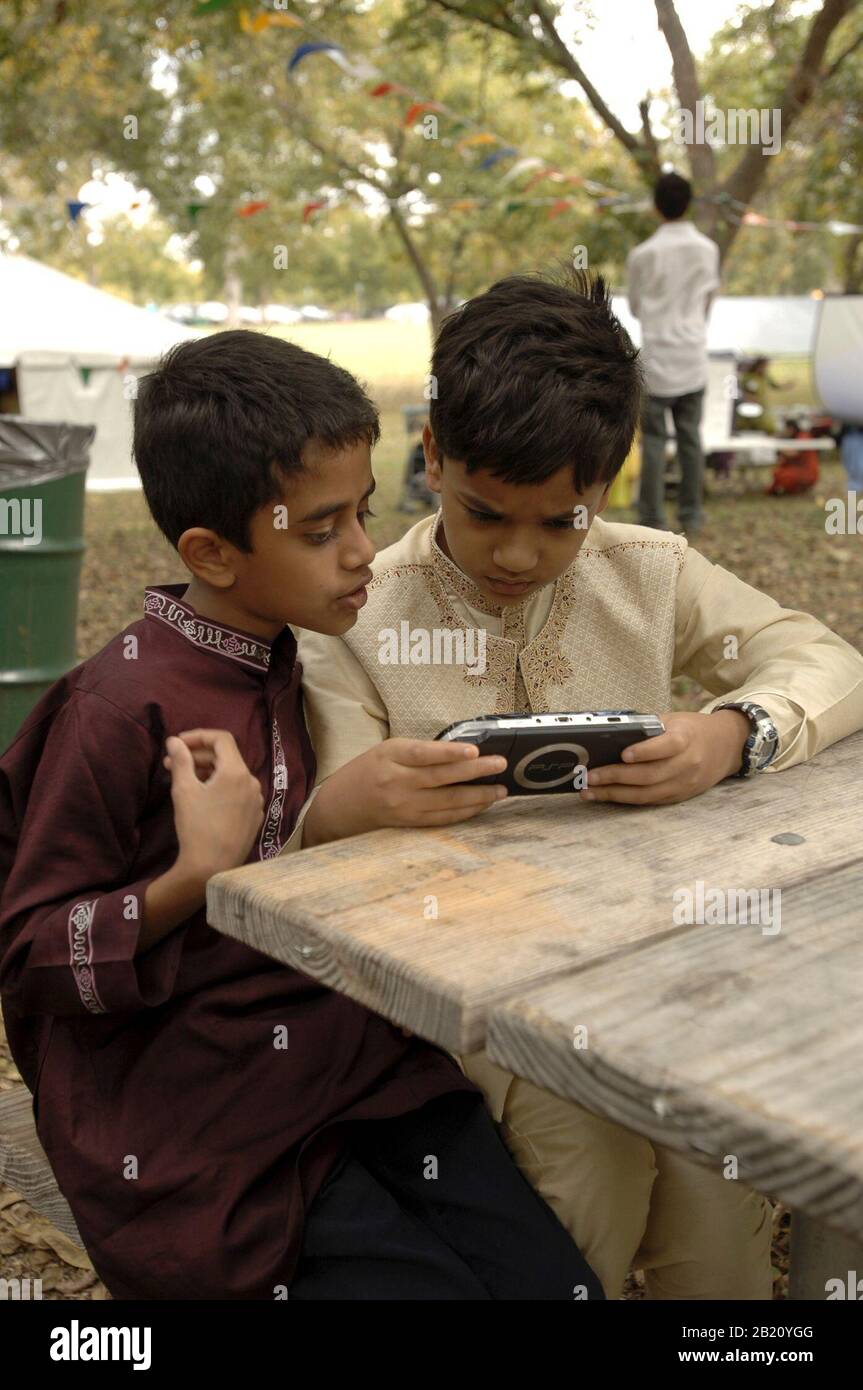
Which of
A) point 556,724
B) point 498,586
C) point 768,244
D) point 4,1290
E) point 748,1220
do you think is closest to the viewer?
point 556,724

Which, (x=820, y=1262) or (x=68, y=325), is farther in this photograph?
(x=68, y=325)

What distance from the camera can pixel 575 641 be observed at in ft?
6.72

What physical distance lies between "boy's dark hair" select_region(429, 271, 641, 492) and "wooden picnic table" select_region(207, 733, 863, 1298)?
0.49 meters

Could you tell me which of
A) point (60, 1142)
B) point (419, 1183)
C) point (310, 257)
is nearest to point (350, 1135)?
point (419, 1183)

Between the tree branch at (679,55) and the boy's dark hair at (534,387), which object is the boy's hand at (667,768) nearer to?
the boy's dark hair at (534,387)

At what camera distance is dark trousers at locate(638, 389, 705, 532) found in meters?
8.48

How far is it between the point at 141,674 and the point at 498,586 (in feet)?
1.80

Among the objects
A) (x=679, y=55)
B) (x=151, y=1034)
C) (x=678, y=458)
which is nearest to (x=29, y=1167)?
(x=151, y=1034)

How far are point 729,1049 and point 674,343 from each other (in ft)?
27.0

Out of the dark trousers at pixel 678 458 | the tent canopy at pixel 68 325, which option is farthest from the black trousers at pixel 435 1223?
the tent canopy at pixel 68 325

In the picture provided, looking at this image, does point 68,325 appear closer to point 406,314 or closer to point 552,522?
point 552,522
